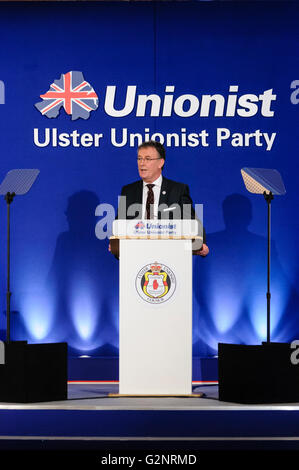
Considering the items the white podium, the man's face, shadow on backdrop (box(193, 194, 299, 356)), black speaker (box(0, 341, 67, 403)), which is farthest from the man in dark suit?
black speaker (box(0, 341, 67, 403))

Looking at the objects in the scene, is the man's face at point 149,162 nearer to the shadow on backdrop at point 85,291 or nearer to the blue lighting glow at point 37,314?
the shadow on backdrop at point 85,291

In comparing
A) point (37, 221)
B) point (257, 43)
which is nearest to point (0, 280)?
point (37, 221)

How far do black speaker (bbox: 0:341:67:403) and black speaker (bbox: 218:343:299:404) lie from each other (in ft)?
3.85

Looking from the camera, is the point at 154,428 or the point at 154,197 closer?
the point at 154,428

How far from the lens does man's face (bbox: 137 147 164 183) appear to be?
4727 mm

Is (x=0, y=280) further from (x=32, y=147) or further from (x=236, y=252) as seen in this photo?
(x=236, y=252)

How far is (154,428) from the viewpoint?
3.92 meters

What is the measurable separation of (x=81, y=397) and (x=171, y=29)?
131 inches

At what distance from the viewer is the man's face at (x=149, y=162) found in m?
4.73

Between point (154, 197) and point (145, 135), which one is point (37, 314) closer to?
point (154, 197)

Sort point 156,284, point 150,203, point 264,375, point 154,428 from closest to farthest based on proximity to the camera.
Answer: point 154,428 → point 264,375 → point 156,284 → point 150,203

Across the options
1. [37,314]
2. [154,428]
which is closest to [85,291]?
[37,314]

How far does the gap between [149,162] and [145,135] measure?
1180mm

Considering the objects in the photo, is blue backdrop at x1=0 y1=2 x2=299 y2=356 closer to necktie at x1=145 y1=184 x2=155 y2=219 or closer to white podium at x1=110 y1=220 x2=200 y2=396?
necktie at x1=145 y1=184 x2=155 y2=219
